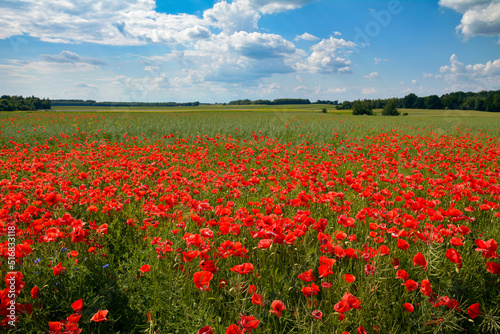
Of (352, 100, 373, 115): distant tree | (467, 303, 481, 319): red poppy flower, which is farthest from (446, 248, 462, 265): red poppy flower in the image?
(352, 100, 373, 115): distant tree

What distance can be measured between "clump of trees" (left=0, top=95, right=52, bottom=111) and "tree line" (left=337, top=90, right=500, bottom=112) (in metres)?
69.7

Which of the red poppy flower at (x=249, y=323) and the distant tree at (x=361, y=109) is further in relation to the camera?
the distant tree at (x=361, y=109)

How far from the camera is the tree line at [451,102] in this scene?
65.9 metres

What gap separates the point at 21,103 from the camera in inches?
2073

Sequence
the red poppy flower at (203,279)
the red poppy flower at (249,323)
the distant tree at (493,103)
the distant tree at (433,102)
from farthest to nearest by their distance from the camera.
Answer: the distant tree at (433,102) → the distant tree at (493,103) → the red poppy flower at (203,279) → the red poppy flower at (249,323)

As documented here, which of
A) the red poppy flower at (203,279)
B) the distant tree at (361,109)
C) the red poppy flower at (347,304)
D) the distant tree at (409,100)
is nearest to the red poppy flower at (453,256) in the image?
the red poppy flower at (347,304)

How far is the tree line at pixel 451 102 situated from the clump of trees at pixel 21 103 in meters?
69.7

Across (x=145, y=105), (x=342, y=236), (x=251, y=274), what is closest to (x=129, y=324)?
(x=251, y=274)

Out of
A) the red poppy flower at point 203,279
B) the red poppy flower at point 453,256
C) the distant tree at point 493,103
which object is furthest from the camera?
the distant tree at point 493,103

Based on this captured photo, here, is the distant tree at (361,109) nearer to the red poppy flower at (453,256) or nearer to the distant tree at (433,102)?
the distant tree at (433,102)

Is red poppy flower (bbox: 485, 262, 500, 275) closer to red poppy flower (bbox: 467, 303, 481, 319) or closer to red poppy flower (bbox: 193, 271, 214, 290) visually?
red poppy flower (bbox: 467, 303, 481, 319)

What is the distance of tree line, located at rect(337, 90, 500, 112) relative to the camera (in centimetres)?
6594

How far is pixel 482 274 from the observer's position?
2270 mm

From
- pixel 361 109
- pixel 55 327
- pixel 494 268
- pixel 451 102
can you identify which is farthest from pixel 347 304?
pixel 451 102
